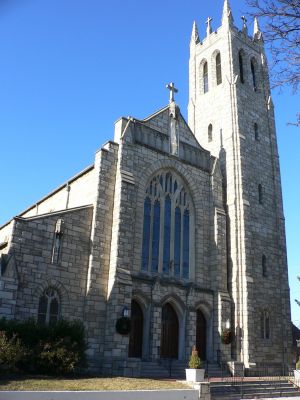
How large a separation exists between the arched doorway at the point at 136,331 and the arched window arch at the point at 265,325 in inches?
292

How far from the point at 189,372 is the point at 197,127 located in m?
18.8

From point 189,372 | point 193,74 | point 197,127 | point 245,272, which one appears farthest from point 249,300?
point 193,74

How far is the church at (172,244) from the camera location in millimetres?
18672

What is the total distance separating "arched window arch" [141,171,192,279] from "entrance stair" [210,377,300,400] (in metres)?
6.57

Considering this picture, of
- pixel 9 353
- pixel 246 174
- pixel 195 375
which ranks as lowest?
pixel 195 375

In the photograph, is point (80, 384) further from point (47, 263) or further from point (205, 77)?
point (205, 77)

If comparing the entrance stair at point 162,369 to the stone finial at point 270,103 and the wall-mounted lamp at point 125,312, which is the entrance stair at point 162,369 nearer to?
the wall-mounted lamp at point 125,312

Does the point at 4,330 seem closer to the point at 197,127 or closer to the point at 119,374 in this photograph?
the point at 119,374

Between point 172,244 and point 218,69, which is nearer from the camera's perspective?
point 172,244

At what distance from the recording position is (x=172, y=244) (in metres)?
23.2

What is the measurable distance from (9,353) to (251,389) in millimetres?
9833

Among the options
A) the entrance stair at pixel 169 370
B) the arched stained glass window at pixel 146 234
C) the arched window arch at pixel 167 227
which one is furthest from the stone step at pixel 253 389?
the arched stained glass window at pixel 146 234

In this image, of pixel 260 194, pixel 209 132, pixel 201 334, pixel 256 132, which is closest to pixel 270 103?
pixel 256 132

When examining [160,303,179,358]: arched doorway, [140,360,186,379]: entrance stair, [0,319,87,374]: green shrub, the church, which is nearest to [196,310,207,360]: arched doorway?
the church
